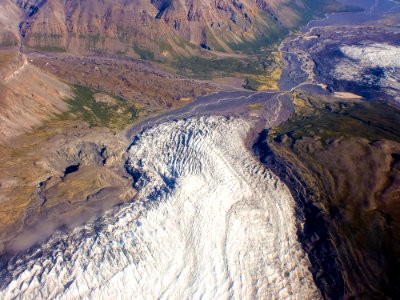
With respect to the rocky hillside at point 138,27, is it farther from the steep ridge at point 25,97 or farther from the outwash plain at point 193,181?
the steep ridge at point 25,97

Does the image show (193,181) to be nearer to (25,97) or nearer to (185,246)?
(185,246)

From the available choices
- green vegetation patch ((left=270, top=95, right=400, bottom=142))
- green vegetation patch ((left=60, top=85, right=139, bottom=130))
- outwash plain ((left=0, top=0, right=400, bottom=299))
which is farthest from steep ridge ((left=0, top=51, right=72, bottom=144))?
green vegetation patch ((left=270, top=95, right=400, bottom=142))

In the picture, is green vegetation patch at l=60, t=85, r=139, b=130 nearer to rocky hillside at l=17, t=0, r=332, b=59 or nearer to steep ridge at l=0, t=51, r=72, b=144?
steep ridge at l=0, t=51, r=72, b=144

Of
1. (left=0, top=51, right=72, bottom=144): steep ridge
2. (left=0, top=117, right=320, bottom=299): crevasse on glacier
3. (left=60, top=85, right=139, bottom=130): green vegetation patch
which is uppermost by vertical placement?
(left=0, top=51, right=72, bottom=144): steep ridge

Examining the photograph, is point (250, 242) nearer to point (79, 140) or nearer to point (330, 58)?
point (79, 140)

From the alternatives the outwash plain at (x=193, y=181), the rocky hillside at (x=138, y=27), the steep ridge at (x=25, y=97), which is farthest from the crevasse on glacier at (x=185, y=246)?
the rocky hillside at (x=138, y=27)

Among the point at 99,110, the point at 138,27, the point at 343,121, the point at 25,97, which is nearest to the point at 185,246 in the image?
the point at 99,110
